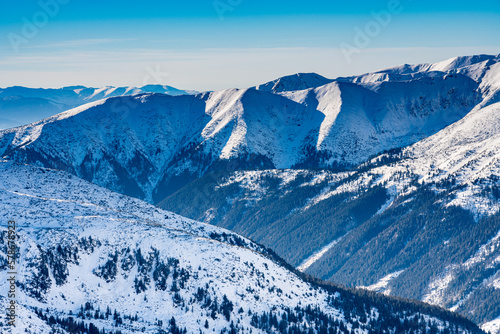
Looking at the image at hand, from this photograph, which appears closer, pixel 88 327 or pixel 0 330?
pixel 0 330

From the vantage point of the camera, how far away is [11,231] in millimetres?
197625

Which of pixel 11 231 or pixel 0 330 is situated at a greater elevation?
pixel 11 231

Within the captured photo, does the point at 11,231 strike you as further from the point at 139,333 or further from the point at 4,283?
the point at 139,333

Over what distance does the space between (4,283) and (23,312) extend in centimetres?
2341

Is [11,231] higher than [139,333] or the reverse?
higher

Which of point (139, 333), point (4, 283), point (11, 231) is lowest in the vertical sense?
point (139, 333)

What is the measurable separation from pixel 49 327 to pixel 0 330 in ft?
57.9

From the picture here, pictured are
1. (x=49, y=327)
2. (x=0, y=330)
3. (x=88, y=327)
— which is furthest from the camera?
(x=88, y=327)

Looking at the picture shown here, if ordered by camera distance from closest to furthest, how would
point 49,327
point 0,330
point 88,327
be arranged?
point 0,330
point 49,327
point 88,327

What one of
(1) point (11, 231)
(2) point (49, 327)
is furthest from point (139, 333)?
(1) point (11, 231)

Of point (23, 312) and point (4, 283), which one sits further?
point (4, 283)

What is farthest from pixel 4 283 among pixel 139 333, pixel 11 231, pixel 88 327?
pixel 139 333

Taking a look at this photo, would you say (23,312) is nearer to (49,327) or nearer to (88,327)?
(49,327)

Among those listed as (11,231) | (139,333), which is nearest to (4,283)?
(11,231)
